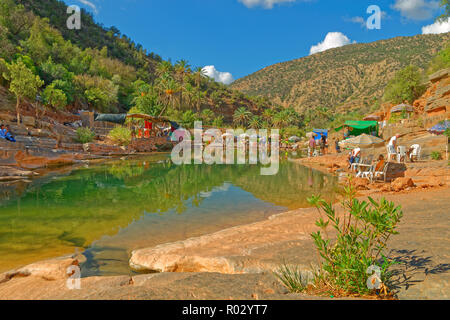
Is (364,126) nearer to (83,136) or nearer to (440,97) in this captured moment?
(440,97)

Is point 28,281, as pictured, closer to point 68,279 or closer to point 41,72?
point 68,279

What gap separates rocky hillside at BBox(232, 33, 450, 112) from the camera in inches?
2459

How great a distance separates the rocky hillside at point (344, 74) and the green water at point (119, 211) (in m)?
57.5

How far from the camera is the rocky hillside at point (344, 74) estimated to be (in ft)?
205

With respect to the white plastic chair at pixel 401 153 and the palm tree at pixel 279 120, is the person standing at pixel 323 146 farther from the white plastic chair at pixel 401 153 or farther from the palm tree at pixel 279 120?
the palm tree at pixel 279 120

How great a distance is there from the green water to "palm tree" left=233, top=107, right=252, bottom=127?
52710 mm

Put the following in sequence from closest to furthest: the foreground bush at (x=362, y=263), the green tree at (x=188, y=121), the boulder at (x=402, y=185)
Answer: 1. the foreground bush at (x=362, y=263)
2. the boulder at (x=402, y=185)
3. the green tree at (x=188, y=121)

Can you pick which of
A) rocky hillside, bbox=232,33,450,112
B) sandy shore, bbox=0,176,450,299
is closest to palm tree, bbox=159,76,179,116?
rocky hillside, bbox=232,33,450,112

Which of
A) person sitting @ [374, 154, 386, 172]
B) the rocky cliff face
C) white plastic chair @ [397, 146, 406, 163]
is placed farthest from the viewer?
the rocky cliff face

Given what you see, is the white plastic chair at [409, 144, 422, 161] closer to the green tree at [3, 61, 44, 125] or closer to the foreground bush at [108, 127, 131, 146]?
the foreground bush at [108, 127, 131, 146]

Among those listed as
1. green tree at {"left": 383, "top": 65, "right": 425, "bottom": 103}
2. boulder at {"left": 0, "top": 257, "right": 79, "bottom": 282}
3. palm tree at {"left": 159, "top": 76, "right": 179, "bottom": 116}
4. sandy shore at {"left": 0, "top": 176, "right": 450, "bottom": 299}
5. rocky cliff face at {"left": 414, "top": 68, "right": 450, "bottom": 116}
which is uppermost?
palm tree at {"left": 159, "top": 76, "right": 179, "bottom": 116}

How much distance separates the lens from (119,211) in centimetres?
657

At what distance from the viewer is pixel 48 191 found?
339 inches

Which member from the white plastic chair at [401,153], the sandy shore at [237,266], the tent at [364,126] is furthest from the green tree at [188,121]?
the sandy shore at [237,266]
